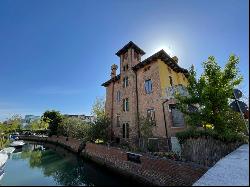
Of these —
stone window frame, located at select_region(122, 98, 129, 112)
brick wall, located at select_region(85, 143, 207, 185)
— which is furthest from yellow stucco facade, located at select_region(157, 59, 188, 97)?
brick wall, located at select_region(85, 143, 207, 185)

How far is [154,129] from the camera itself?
60.0 ft

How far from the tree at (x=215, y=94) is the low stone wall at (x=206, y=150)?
4.43 ft

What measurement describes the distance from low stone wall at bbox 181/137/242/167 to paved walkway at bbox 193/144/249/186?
Result: 0.68m

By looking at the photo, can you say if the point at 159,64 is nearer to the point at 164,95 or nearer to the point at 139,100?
Answer: the point at 164,95

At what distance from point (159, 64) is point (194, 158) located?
38.4 ft

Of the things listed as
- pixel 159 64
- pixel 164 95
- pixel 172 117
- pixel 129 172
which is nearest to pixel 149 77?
pixel 159 64

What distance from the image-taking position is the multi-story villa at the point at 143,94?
57.9 feet

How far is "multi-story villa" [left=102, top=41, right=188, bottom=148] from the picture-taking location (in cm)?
1766

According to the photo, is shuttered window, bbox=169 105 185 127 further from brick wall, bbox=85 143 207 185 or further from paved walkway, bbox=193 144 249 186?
paved walkway, bbox=193 144 249 186

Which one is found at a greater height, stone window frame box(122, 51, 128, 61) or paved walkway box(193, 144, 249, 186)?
stone window frame box(122, 51, 128, 61)

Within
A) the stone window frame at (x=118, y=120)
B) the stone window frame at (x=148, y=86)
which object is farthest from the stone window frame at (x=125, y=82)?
the stone window frame at (x=118, y=120)

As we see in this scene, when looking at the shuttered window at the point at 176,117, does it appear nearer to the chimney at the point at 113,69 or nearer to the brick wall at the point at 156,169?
the brick wall at the point at 156,169

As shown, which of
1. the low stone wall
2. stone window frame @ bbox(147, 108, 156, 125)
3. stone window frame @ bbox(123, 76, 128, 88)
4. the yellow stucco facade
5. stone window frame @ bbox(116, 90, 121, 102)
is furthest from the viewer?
stone window frame @ bbox(116, 90, 121, 102)

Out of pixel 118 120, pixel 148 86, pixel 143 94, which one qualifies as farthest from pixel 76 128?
pixel 148 86
